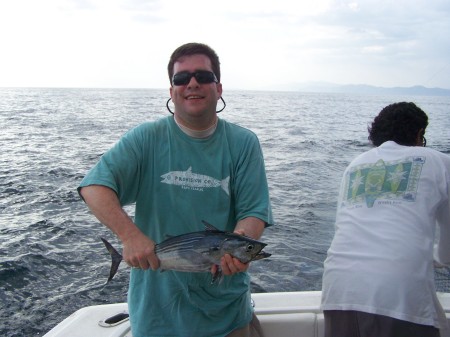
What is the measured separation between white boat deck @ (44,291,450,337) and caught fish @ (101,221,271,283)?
131 centimetres

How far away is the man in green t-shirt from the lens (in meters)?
3.00

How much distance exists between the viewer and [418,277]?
299 centimetres

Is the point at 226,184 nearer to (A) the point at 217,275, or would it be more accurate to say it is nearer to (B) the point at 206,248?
(B) the point at 206,248

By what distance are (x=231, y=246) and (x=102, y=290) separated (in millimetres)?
5252

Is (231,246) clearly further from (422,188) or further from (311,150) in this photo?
(311,150)

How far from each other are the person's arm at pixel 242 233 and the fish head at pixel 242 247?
3 cm

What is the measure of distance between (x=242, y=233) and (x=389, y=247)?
0.96 meters

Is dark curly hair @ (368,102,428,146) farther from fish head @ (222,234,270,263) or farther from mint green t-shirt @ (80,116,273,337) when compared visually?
fish head @ (222,234,270,263)

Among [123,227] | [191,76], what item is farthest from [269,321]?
[191,76]

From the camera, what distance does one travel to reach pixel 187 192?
9.87ft

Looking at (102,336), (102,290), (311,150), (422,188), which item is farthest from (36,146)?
(422,188)

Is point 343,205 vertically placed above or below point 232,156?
below

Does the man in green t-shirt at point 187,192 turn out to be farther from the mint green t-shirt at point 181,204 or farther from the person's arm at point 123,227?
the person's arm at point 123,227

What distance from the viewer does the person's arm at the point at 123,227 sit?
8.86 feet
